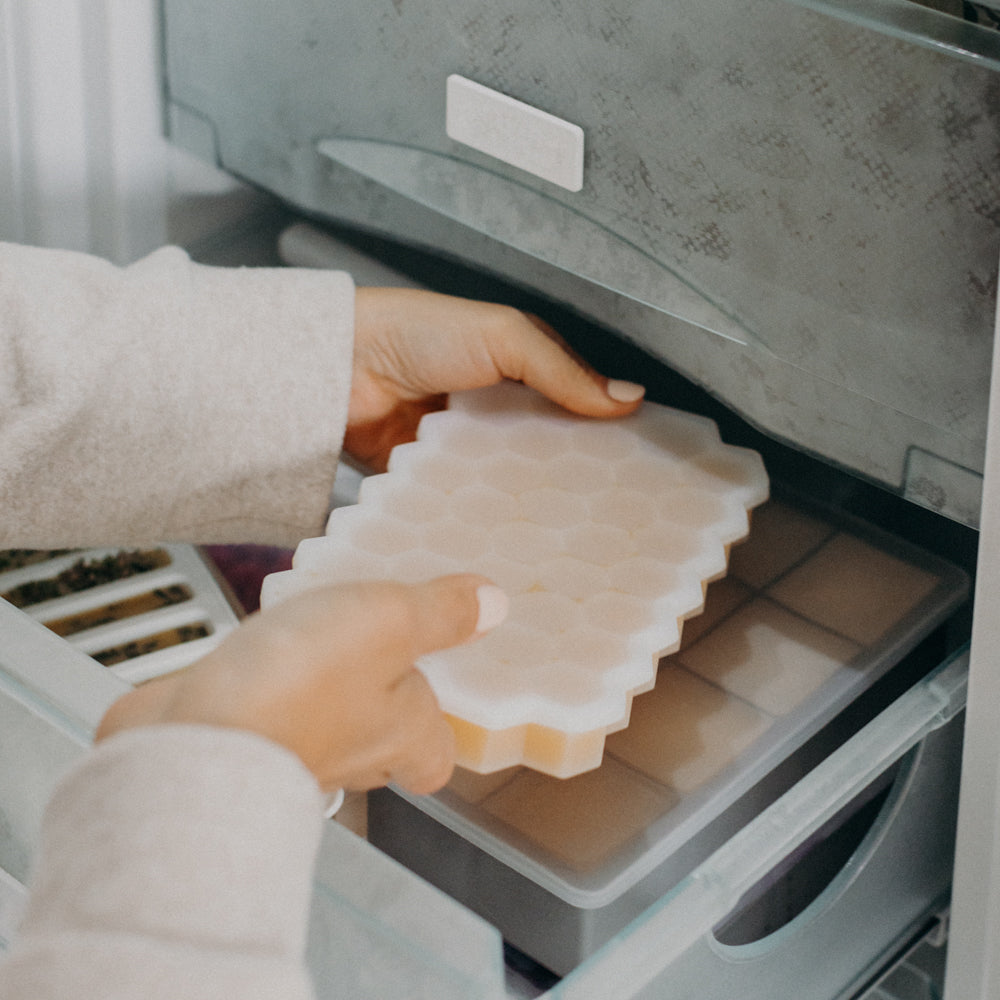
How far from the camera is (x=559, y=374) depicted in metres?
0.61

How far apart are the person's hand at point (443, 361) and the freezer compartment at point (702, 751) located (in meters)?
0.12

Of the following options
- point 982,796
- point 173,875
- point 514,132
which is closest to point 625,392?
point 514,132

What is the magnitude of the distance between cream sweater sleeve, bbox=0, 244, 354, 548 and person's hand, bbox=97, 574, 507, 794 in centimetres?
21

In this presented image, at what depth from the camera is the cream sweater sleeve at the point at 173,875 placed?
0.31 meters

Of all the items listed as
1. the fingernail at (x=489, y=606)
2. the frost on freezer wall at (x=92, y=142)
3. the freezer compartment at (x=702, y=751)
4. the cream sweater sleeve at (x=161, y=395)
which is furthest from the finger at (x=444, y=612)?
the frost on freezer wall at (x=92, y=142)

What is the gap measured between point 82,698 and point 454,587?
0.45ft

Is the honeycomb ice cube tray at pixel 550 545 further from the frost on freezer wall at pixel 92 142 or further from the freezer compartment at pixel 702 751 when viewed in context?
the frost on freezer wall at pixel 92 142

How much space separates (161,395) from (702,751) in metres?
0.31

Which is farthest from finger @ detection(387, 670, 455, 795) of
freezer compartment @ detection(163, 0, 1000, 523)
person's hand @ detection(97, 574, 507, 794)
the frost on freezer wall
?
the frost on freezer wall

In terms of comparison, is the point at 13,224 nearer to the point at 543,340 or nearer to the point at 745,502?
the point at 543,340

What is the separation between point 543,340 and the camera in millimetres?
610

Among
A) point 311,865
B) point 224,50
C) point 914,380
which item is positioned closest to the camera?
point 311,865

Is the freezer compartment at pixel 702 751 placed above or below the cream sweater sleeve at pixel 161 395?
below

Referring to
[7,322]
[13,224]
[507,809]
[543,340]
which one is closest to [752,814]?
[507,809]
